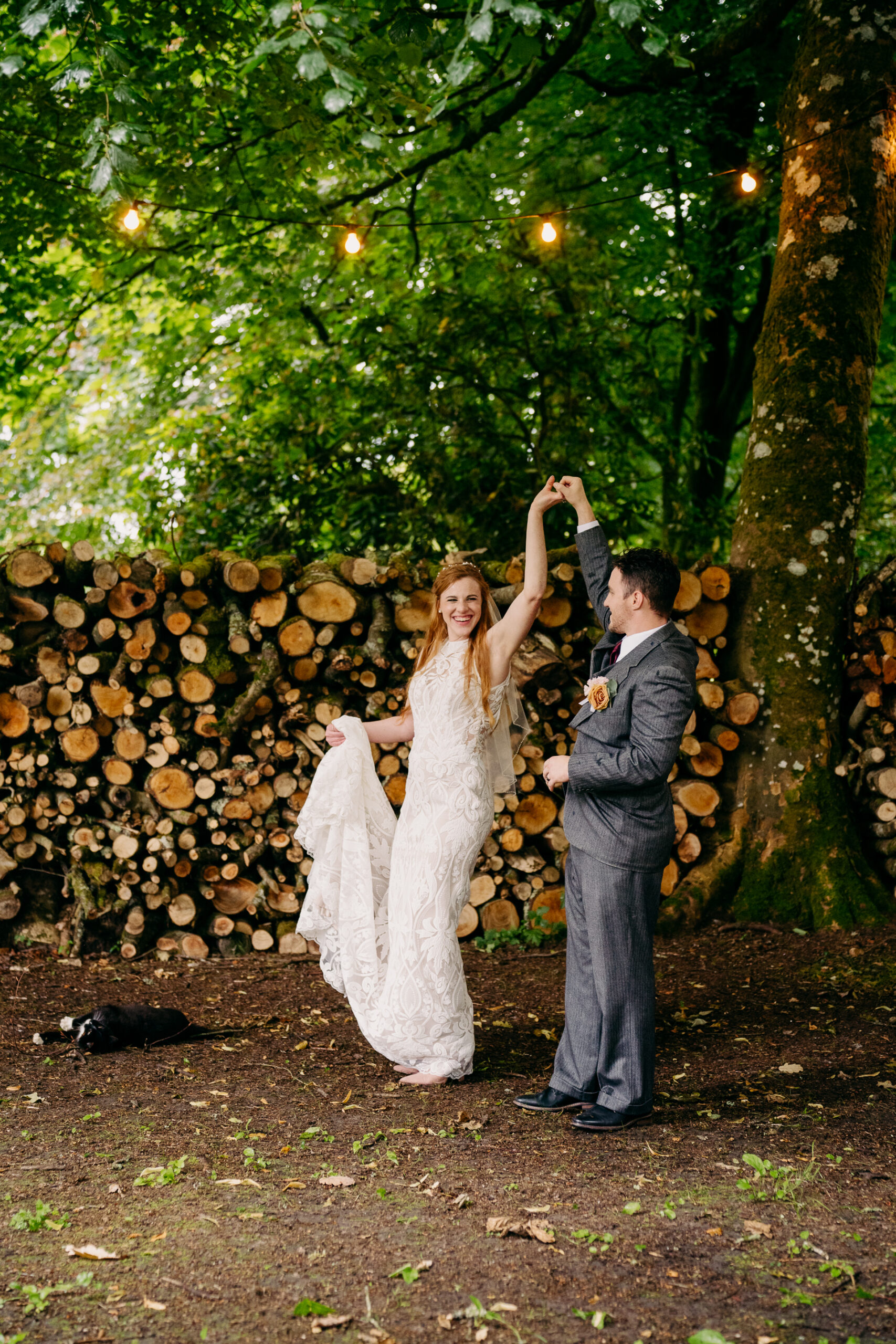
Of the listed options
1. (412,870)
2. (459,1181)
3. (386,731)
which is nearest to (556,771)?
(412,870)

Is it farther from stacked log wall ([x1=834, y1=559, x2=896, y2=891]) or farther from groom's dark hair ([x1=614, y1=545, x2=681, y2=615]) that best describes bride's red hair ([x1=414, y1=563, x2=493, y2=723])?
stacked log wall ([x1=834, y1=559, x2=896, y2=891])

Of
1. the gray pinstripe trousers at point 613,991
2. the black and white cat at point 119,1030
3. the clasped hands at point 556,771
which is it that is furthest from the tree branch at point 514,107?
the black and white cat at point 119,1030

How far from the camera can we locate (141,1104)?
3.99 m

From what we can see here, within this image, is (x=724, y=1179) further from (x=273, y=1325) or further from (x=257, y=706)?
(x=257, y=706)

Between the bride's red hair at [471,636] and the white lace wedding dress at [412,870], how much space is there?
0.12 ft

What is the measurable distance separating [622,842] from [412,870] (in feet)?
3.32

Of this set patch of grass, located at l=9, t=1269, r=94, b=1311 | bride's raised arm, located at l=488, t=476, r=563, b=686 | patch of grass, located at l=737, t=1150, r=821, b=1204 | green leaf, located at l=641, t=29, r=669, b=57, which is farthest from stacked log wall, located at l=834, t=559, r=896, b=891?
patch of grass, located at l=9, t=1269, r=94, b=1311

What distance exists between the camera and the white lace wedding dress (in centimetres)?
430

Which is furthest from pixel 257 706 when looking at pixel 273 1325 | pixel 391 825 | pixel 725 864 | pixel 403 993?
pixel 273 1325

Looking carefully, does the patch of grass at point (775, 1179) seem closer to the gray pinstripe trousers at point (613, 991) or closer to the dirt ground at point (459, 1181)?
the dirt ground at point (459, 1181)

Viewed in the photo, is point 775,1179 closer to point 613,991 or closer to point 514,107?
point 613,991

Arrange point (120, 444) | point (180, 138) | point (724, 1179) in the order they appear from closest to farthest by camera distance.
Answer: point (724, 1179) < point (180, 138) < point (120, 444)

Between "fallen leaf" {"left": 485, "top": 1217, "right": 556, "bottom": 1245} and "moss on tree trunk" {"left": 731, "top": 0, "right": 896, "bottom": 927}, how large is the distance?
335 cm

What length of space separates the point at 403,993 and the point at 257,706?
2333 millimetres
